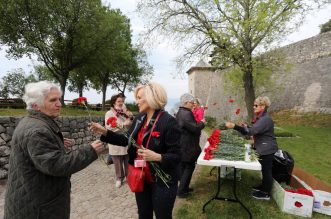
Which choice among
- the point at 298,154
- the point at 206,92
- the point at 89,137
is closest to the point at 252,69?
the point at 298,154

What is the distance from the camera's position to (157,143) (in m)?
2.64

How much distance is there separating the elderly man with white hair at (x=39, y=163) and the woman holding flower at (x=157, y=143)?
0.49m

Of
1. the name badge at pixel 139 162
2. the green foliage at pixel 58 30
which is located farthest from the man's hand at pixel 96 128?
the green foliage at pixel 58 30

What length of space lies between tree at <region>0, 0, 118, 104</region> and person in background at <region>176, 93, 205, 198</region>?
42.7 ft

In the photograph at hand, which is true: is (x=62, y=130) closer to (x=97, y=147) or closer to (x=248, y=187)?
(x=248, y=187)

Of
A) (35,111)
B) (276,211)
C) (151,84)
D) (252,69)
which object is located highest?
(252,69)

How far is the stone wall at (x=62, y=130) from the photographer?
6.32 metres

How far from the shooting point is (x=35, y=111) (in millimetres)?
2314

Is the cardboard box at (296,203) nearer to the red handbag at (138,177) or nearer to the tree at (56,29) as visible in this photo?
the red handbag at (138,177)

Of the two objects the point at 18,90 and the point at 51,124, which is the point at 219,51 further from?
the point at 18,90

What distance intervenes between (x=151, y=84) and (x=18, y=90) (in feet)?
176

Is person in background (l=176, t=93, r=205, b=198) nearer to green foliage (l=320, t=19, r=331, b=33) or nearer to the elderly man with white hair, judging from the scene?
the elderly man with white hair

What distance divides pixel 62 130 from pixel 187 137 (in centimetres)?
517

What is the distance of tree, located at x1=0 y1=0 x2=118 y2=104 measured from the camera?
14.5m
